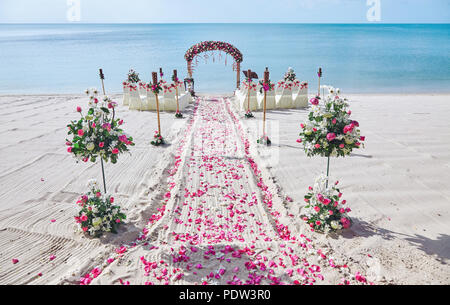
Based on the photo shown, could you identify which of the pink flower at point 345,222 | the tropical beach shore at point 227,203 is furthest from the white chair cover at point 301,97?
the pink flower at point 345,222

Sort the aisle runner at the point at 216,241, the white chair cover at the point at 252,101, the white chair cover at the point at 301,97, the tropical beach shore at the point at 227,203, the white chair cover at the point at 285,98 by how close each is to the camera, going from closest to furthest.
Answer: the aisle runner at the point at 216,241
the tropical beach shore at the point at 227,203
the white chair cover at the point at 252,101
the white chair cover at the point at 285,98
the white chair cover at the point at 301,97

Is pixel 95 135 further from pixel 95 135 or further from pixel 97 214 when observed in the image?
pixel 97 214

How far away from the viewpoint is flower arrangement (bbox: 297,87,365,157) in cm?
470

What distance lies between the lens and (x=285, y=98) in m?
15.8

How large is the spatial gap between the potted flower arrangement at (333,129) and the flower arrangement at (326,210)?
651 mm

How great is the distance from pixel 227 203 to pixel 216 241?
1.45m

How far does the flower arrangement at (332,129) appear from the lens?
4695mm

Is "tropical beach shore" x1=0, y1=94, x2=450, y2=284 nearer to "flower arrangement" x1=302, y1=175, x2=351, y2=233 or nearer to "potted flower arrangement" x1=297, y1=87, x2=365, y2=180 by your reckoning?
"flower arrangement" x1=302, y1=175, x2=351, y2=233

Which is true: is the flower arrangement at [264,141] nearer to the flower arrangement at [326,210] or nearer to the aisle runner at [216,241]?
the aisle runner at [216,241]

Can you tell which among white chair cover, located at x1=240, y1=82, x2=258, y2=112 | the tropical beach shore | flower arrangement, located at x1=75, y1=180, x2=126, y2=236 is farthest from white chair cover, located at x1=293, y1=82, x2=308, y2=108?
flower arrangement, located at x1=75, y1=180, x2=126, y2=236

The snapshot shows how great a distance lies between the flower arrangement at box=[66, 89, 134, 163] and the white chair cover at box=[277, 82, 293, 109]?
477 inches
